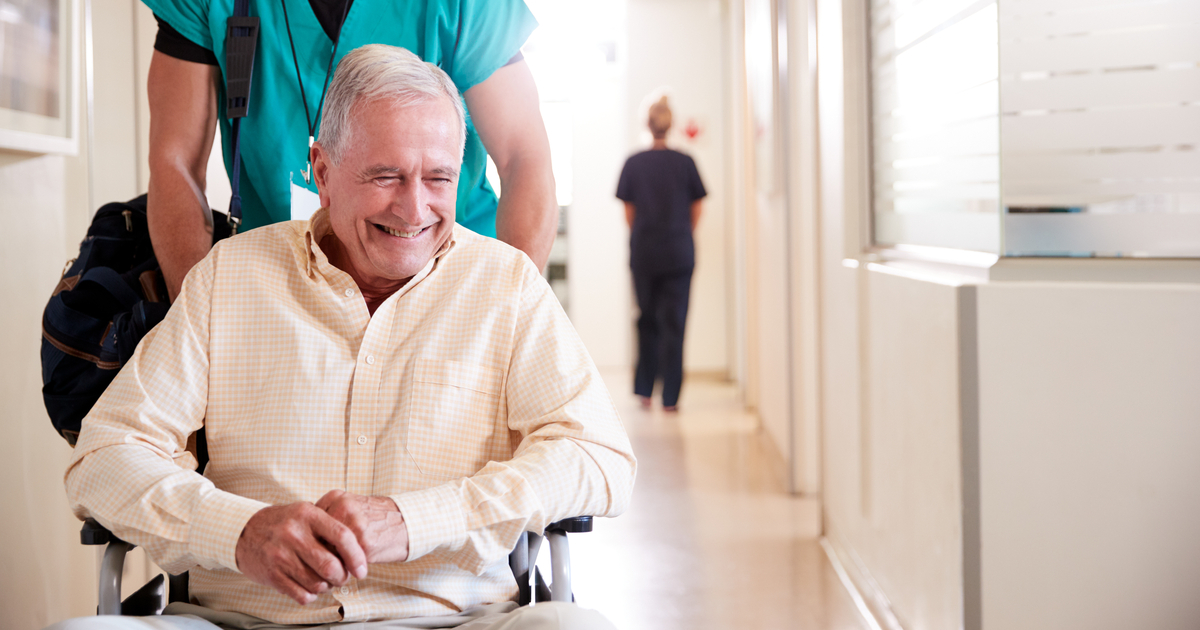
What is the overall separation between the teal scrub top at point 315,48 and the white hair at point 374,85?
0.32 meters

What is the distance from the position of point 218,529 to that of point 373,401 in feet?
0.87

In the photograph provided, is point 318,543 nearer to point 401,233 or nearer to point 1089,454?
point 401,233

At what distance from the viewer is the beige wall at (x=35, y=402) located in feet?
6.70

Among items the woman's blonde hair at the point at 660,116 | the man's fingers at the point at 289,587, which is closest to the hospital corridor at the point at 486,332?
the man's fingers at the point at 289,587

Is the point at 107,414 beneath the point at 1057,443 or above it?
above

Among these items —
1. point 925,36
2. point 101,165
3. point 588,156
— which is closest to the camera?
point 925,36

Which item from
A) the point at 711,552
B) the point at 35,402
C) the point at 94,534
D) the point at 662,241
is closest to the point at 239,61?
the point at 94,534

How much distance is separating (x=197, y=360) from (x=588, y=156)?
6.50m

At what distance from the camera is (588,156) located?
304 inches

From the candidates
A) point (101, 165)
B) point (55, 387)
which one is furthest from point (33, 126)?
point (55, 387)

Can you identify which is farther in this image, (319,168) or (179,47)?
(179,47)

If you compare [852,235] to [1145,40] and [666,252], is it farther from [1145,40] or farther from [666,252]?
[666,252]

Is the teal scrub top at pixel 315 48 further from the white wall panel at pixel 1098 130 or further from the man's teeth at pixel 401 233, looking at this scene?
the white wall panel at pixel 1098 130

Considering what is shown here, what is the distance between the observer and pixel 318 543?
114 cm
